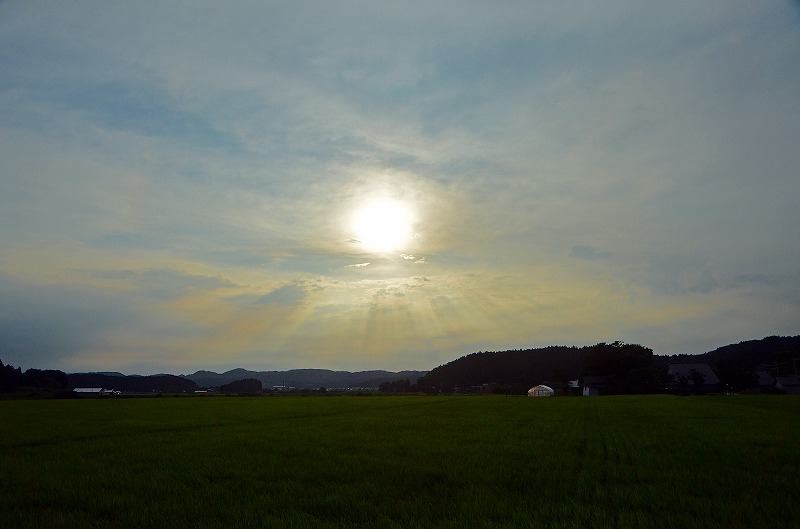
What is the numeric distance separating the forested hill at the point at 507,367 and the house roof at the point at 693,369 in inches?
1040

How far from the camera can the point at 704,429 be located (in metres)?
20.5

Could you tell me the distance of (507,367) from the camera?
161750mm

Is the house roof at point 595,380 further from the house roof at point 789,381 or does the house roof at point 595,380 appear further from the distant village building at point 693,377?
the house roof at point 789,381

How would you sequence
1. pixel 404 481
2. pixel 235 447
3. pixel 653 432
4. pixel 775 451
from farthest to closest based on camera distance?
1. pixel 653 432
2. pixel 235 447
3. pixel 775 451
4. pixel 404 481

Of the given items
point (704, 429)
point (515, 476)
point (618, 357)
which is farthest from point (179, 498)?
point (618, 357)

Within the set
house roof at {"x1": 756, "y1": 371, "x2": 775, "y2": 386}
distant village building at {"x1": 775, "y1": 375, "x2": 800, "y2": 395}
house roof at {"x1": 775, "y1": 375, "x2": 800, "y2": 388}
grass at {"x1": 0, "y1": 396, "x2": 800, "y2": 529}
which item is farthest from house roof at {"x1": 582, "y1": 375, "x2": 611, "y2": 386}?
grass at {"x1": 0, "y1": 396, "x2": 800, "y2": 529}

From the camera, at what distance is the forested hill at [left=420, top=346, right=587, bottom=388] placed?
15438 cm

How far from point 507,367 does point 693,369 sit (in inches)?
2294

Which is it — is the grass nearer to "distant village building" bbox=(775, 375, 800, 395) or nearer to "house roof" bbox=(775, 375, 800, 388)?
"distant village building" bbox=(775, 375, 800, 395)

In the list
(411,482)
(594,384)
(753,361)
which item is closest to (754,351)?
(753,361)

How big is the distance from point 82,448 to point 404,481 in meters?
12.7

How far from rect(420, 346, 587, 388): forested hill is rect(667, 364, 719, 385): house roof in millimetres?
26410

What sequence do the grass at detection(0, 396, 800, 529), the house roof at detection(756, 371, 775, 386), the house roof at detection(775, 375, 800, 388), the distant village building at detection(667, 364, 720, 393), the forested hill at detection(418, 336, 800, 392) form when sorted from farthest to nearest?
the house roof at detection(756, 371, 775, 386) → the forested hill at detection(418, 336, 800, 392) → the house roof at detection(775, 375, 800, 388) → the distant village building at detection(667, 364, 720, 393) → the grass at detection(0, 396, 800, 529)

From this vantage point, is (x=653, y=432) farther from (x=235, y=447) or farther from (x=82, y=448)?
(x=82, y=448)
